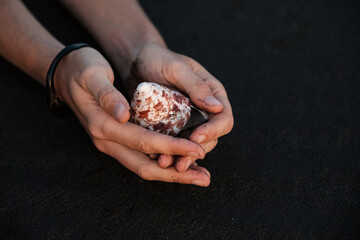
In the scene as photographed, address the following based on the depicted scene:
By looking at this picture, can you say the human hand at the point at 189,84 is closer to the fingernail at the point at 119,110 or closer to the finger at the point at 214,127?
the finger at the point at 214,127

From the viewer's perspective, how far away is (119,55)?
4.99ft

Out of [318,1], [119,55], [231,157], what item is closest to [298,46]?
[318,1]

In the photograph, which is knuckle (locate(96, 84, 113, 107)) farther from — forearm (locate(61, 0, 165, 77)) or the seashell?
forearm (locate(61, 0, 165, 77))

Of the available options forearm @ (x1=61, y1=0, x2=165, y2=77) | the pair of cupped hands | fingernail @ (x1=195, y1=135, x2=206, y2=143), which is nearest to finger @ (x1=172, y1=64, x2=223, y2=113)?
the pair of cupped hands

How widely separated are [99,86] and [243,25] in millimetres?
1168

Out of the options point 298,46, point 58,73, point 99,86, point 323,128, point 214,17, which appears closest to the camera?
point 99,86

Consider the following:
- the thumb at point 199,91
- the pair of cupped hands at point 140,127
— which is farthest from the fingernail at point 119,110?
the thumb at point 199,91

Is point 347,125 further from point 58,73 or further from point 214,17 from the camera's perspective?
point 58,73

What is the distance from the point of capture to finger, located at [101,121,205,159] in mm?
985

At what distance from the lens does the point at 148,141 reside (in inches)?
39.3

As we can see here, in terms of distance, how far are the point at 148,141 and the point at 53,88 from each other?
0.53m

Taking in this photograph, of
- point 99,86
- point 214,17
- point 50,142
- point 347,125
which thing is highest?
point 99,86

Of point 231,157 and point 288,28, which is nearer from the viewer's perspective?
point 231,157

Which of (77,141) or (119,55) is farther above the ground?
(119,55)
